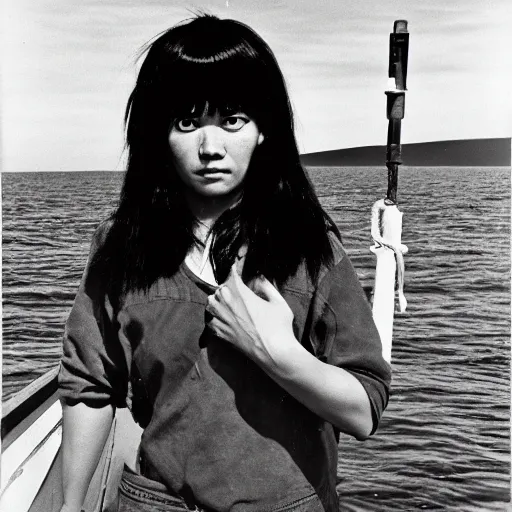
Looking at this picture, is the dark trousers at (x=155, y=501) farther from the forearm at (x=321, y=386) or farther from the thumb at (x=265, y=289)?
the thumb at (x=265, y=289)

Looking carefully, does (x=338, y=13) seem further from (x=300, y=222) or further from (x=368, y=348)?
(x=368, y=348)

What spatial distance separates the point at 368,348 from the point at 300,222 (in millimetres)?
195

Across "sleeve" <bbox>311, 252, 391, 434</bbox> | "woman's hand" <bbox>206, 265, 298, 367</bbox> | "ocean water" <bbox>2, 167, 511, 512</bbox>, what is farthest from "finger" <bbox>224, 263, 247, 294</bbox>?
"ocean water" <bbox>2, 167, 511, 512</bbox>

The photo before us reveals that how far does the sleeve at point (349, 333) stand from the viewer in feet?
3.32

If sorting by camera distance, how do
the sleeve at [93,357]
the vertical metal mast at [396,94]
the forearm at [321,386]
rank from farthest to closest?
1. the vertical metal mast at [396,94]
2. the sleeve at [93,357]
3. the forearm at [321,386]

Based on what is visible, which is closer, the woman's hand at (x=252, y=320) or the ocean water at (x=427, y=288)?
the woman's hand at (x=252, y=320)

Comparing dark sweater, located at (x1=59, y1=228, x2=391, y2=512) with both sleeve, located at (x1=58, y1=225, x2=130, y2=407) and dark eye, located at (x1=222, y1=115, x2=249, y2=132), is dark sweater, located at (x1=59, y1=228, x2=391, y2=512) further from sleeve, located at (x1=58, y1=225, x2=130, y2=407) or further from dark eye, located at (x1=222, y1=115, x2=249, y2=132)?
dark eye, located at (x1=222, y1=115, x2=249, y2=132)

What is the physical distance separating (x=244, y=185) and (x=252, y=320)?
206 millimetres

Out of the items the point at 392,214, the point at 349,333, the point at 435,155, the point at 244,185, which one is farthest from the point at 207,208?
the point at 435,155

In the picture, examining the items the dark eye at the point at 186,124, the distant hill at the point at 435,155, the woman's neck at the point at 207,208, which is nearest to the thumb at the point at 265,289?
the woman's neck at the point at 207,208

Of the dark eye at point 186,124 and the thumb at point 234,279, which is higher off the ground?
the dark eye at point 186,124

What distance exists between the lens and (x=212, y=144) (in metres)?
1.04

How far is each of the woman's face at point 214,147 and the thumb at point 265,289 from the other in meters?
0.13

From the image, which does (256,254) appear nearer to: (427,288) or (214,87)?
(214,87)
